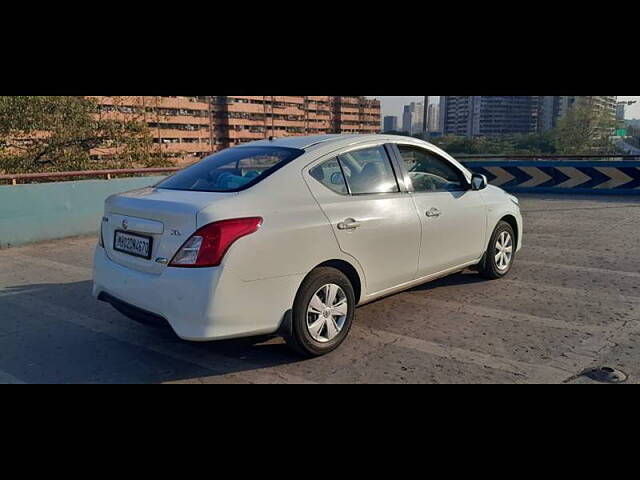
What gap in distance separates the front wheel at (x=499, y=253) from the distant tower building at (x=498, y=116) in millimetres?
22973

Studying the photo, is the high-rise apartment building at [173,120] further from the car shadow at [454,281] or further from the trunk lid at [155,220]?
the car shadow at [454,281]

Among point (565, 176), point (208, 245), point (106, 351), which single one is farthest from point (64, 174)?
point (565, 176)

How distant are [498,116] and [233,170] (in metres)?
28.0

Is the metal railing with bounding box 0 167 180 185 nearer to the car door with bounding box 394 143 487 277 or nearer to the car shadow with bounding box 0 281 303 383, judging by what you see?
the car shadow with bounding box 0 281 303 383

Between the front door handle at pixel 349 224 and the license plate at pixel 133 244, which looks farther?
the front door handle at pixel 349 224

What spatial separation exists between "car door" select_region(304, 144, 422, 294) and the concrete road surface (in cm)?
57

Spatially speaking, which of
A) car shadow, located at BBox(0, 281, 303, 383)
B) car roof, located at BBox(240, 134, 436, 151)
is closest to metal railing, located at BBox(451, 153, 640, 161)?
car roof, located at BBox(240, 134, 436, 151)

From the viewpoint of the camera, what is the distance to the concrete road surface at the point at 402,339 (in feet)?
10.6

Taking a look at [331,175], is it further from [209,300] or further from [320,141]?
[209,300]

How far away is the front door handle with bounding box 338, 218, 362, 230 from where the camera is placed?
3533mm

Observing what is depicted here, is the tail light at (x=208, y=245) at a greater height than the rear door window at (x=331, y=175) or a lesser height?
lesser

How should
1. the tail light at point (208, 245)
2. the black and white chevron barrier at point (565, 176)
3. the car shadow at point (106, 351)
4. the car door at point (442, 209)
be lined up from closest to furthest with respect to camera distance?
the tail light at point (208, 245), the car shadow at point (106, 351), the car door at point (442, 209), the black and white chevron barrier at point (565, 176)

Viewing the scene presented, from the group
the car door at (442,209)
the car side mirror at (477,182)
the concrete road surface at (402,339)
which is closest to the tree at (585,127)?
the concrete road surface at (402,339)
